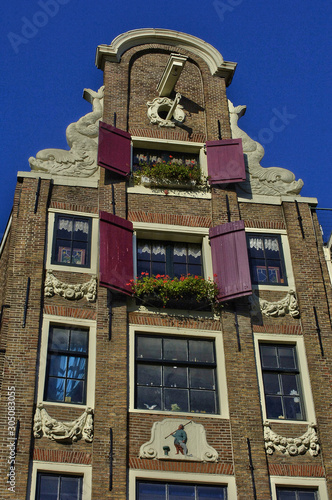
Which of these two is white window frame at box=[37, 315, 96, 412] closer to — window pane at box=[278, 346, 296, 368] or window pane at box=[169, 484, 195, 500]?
window pane at box=[169, 484, 195, 500]

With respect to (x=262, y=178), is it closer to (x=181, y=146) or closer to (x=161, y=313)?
(x=181, y=146)

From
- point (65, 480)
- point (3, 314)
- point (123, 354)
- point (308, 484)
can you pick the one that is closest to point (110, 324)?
point (123, 354)

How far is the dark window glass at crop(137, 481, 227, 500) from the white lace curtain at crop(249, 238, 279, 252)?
6613 mm

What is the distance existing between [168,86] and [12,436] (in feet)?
36.8

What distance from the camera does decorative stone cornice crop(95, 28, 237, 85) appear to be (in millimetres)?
22484

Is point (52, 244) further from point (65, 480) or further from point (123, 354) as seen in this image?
point (65, 480)

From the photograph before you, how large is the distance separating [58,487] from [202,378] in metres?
4.17

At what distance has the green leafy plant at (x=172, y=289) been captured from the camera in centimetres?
1811

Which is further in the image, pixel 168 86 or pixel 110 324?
pixel 168 86

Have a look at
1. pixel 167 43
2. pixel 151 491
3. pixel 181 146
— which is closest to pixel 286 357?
pixel 151 491

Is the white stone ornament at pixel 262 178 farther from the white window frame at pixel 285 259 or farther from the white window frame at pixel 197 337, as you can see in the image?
the white window frame at pixel 197 337

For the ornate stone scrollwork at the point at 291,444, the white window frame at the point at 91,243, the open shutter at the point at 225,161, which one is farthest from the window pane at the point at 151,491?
the open shutter at the point at 225,161

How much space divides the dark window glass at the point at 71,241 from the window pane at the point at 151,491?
18.3 feet

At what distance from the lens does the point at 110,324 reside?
17641 mm
